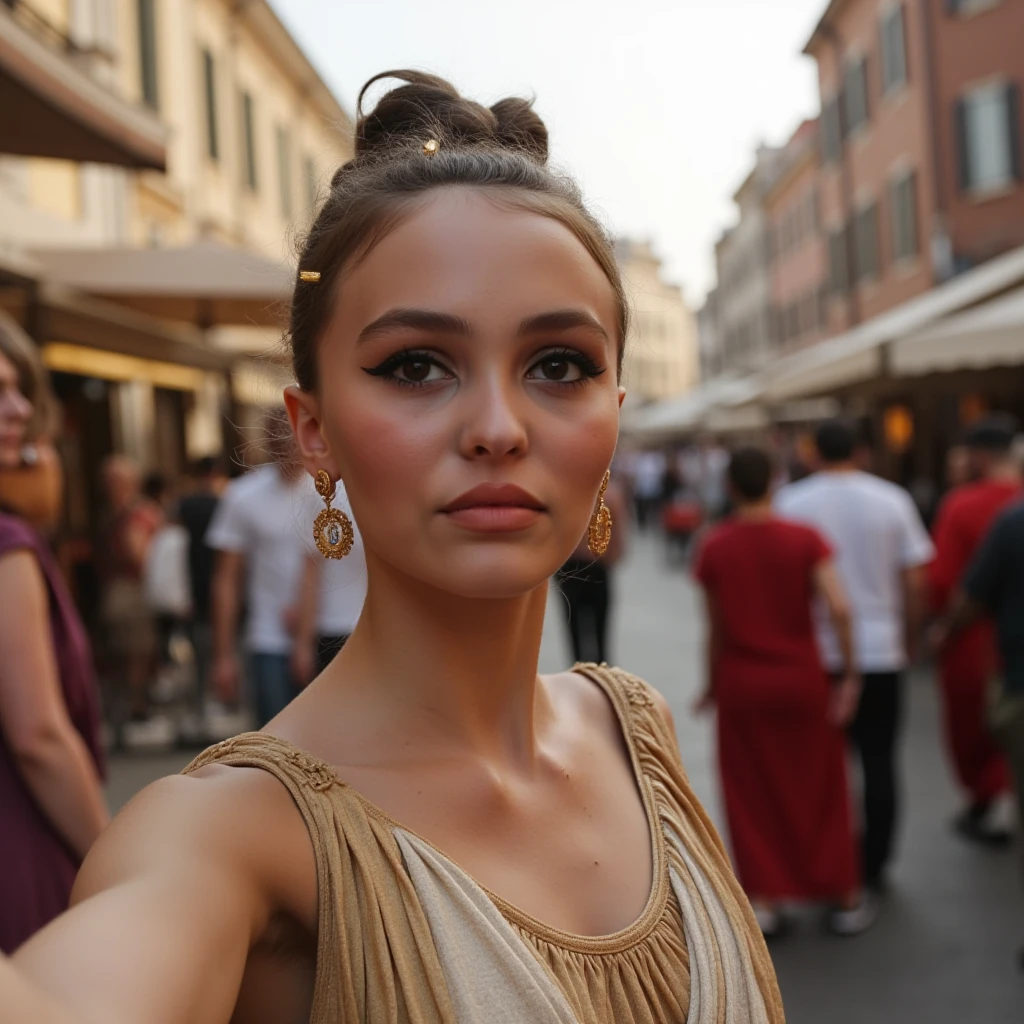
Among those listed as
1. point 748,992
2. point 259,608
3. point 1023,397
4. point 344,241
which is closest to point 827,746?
point 259,608

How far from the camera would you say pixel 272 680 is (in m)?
5.64

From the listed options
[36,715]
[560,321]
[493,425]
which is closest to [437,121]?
[560,321]

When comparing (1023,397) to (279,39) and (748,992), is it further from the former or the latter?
(748,992)

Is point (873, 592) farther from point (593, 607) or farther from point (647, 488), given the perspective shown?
point (647, 488)

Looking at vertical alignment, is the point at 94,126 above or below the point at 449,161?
above

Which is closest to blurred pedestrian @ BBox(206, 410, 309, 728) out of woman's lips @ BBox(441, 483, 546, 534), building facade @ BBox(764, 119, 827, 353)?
woman's lips @ BBox(441, 483, 546, 534)

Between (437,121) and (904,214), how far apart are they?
24955mm

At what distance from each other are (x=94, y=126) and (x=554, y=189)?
10.4 feet

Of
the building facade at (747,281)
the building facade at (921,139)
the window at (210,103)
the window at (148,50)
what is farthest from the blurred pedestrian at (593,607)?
the building facade at (747,281)

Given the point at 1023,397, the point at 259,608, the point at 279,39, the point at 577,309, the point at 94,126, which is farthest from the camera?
the point at 279,39

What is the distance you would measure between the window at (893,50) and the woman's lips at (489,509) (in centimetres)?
2515

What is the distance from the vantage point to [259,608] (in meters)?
5.62

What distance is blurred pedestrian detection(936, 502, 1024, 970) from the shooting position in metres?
4.82

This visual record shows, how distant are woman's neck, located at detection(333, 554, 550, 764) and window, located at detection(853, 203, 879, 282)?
27062 millimetres
